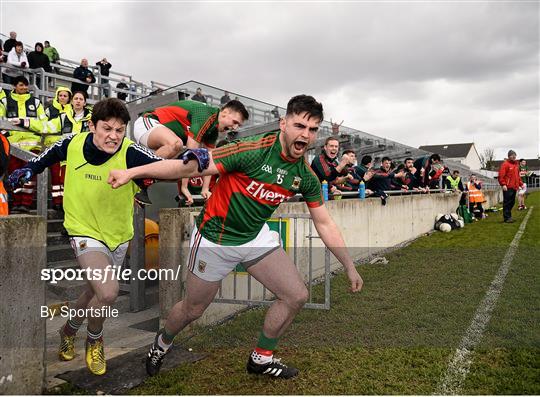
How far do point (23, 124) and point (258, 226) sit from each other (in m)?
4.68

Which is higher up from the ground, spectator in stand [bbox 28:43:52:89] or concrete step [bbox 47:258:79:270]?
spectator in stand [bbox 28:43:52:89]

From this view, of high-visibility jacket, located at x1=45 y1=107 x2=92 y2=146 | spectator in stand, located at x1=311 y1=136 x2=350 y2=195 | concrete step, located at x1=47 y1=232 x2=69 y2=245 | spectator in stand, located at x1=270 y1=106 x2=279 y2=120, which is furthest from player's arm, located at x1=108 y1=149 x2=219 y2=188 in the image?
spectator in stand, located at x1=270 y1=106 x2=279 y2=120

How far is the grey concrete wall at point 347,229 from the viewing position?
4.84 m

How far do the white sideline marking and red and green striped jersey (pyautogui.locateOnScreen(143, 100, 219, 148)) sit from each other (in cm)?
320

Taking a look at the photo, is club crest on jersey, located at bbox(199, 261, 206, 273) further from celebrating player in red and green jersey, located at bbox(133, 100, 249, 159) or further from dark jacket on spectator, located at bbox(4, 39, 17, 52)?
dark jacket on spectator, located at bbox(4, 39, 17, 52)

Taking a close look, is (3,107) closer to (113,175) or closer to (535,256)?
(113,175)

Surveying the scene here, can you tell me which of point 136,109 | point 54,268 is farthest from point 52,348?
point 136,109

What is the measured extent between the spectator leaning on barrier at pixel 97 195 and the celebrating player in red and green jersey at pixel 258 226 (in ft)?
A: 1.94

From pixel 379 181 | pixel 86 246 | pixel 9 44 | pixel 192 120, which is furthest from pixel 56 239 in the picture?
pixel 9 44

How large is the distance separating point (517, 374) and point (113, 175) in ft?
11.3

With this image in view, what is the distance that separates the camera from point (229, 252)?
3471 mm

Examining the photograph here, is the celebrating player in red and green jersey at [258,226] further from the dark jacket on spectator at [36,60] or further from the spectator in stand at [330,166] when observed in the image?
the dark jacket on spectator at [36,60]

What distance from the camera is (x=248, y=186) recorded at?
337 centimetres

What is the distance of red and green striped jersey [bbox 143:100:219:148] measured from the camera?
465 cm
